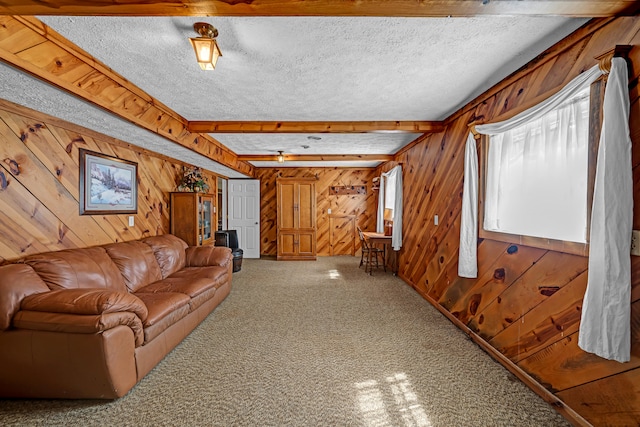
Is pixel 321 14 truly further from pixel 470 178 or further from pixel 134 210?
pixel 134 210

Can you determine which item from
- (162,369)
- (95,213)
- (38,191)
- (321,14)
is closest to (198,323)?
(162,369)

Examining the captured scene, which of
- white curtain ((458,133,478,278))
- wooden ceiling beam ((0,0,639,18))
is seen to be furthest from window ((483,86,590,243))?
wooden ceiling beam ((0,0,639,18))

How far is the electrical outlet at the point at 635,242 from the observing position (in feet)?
4.54

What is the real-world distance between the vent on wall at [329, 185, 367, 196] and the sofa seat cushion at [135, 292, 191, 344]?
5.13 meters

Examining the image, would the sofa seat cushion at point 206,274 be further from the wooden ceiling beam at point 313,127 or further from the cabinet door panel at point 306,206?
the cabinet door panel at point 306,206

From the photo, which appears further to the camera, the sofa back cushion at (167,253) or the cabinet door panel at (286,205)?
the cabinet door panel at (286,205)

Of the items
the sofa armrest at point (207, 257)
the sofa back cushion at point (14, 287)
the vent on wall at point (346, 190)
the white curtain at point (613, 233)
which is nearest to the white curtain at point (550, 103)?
the white curtain at point (613, 233)

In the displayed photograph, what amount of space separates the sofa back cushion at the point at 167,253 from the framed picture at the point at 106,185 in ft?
1.63

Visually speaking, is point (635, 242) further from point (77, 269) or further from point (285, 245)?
point (285, 245)

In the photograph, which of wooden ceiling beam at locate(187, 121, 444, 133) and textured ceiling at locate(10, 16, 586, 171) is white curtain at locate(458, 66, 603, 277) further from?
wooden ceiling beam at locate(187, 121, 444, 133)

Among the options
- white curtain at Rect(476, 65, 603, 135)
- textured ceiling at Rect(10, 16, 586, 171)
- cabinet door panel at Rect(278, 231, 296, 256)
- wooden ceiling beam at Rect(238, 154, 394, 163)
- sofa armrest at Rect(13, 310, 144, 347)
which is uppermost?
textured ceiling at Rect(10, 16, 586, 171)

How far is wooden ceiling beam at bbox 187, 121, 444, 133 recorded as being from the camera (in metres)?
3.48

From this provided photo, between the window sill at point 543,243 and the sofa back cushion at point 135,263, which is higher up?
the window sill at point 543,243

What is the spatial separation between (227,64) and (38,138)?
186 cm
